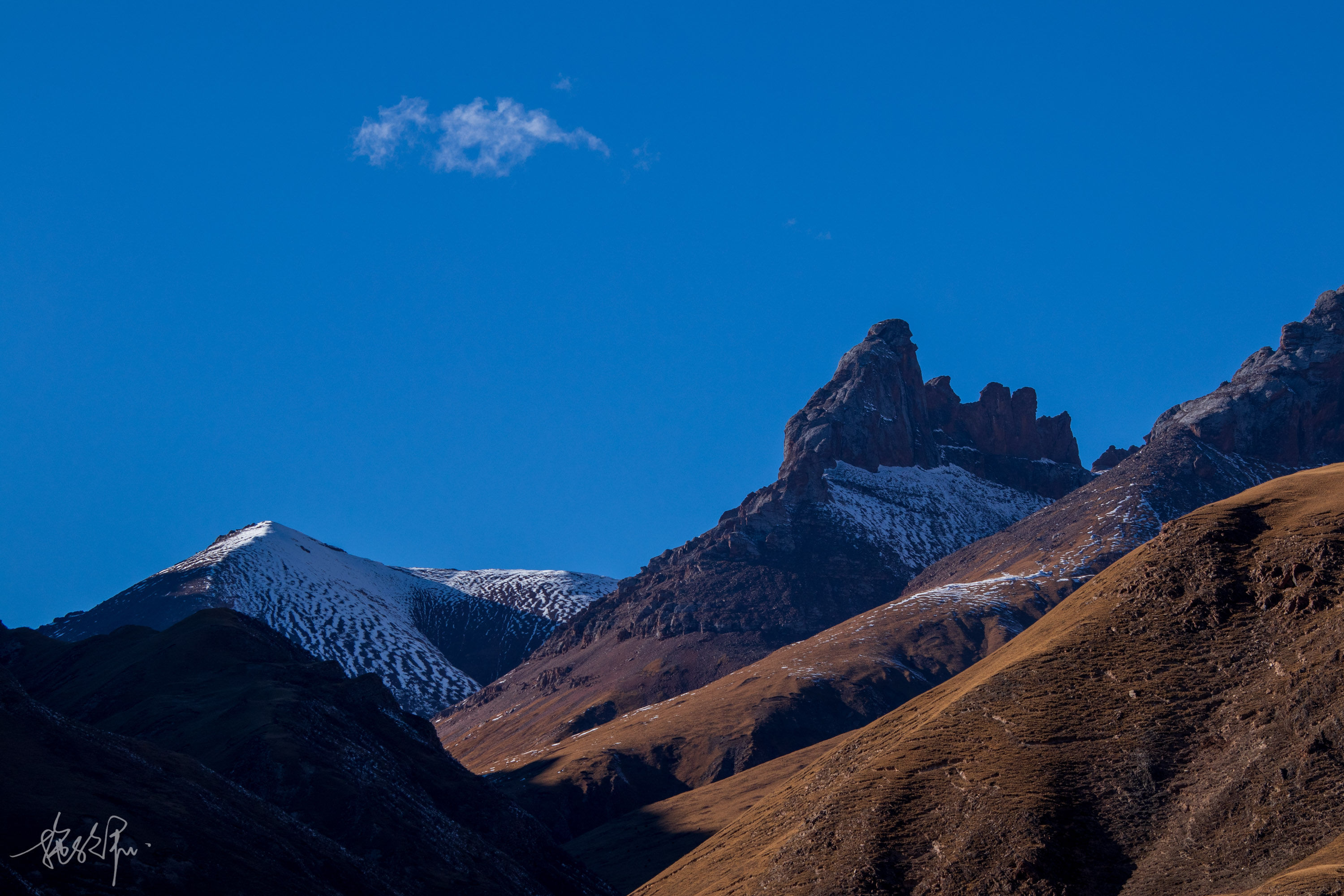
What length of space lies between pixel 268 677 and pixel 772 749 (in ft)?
286

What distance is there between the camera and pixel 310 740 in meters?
113

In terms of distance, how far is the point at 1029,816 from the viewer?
210 ft

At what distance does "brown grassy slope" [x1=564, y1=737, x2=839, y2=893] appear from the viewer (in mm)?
143875

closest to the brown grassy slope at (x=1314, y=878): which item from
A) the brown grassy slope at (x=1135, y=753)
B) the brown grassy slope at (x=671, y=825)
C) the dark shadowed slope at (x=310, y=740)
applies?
the brown grassy slope at (x=1135, y=753)

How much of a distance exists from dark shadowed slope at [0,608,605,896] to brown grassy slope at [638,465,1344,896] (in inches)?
1148

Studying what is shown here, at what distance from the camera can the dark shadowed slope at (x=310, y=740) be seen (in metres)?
103

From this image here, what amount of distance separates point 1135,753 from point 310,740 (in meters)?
76.9
